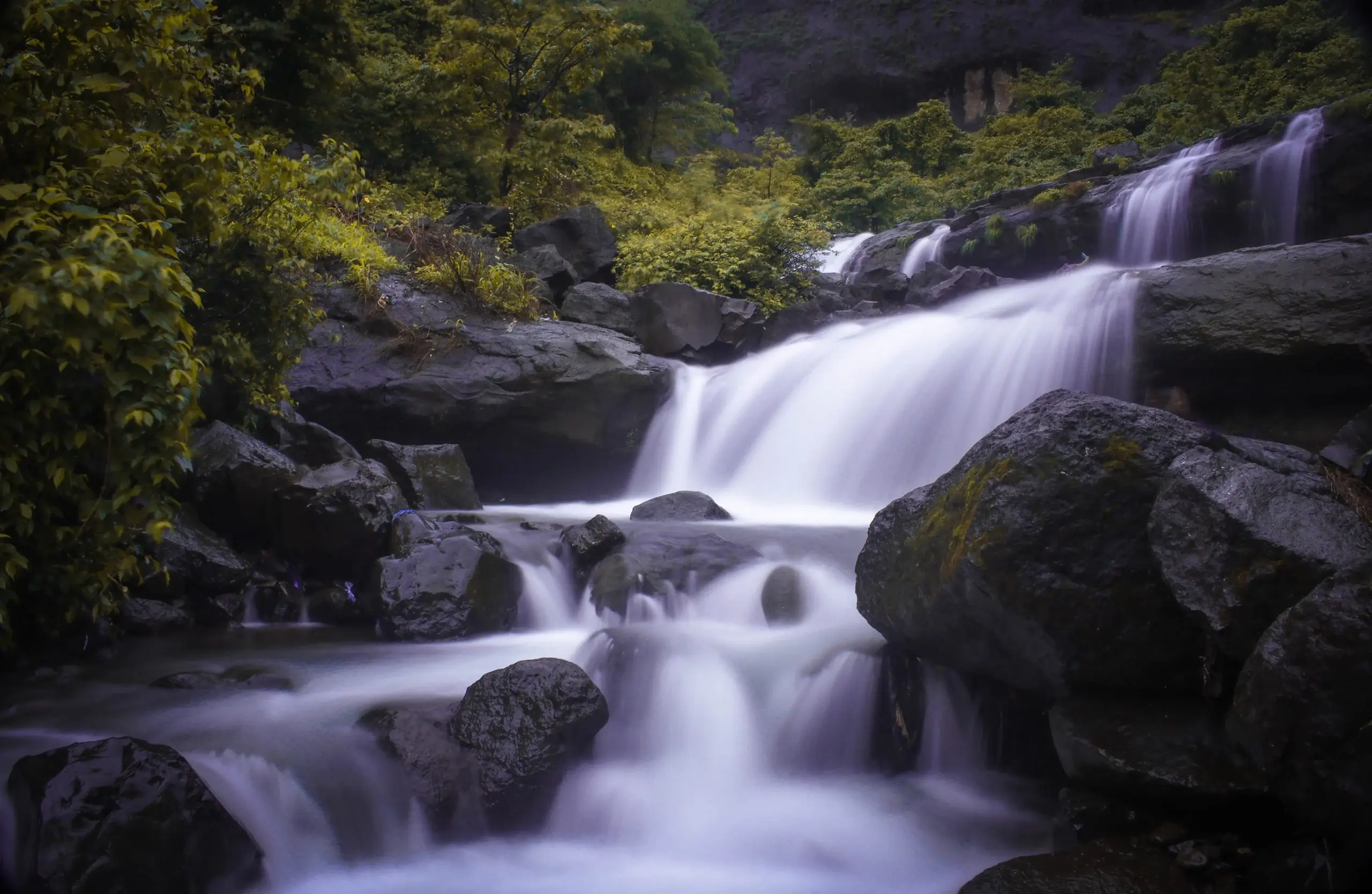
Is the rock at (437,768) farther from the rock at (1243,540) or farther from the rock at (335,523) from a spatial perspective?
the rock at (1243,540)

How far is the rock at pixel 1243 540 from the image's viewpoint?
359 centimetres

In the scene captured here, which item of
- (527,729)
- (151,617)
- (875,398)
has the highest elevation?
(875,398)

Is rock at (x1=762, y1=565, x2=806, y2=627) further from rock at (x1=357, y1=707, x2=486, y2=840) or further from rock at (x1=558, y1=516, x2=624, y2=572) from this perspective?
rock at (x1=357, y1=707, x2=486, y2=840)

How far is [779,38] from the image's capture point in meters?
39.0

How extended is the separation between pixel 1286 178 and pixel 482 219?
1160cm

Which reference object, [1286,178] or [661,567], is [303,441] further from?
[1286,178]

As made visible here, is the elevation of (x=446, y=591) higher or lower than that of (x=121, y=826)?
higher

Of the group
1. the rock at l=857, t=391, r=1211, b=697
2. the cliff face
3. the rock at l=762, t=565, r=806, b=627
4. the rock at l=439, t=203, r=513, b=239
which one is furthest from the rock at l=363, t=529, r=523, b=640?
the cliff face

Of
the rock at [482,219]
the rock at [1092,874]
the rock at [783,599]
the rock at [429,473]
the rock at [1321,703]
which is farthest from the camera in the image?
the rock at [482,219]

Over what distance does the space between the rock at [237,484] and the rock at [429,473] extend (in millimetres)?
1511

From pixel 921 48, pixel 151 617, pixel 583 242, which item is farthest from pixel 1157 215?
pixel 921 48

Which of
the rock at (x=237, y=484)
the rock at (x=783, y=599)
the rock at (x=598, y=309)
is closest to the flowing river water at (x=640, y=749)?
the rock at (x=783, y=599)

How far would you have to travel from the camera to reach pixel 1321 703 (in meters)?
3.11

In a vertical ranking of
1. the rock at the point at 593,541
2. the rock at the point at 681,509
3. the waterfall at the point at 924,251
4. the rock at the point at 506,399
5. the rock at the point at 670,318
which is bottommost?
the rock at the point at 593,541
